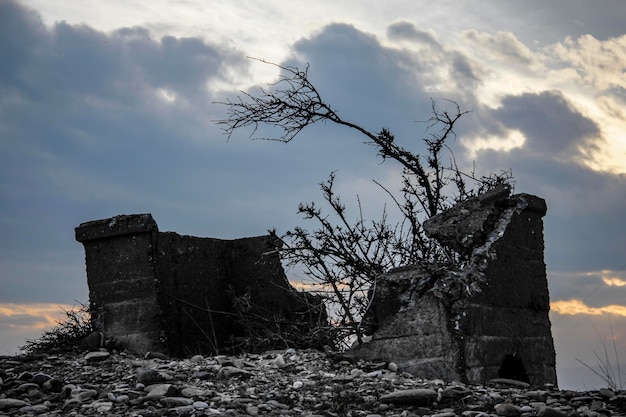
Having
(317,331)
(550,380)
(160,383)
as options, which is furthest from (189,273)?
(550,380)

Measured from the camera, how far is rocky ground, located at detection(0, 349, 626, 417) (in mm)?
5793

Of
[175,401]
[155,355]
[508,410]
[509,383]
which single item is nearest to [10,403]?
[175,401]

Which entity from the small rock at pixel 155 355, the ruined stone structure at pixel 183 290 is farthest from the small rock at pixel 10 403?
the ruined stone structure at pixel 183 290

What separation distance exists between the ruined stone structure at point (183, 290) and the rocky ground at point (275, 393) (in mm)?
1300

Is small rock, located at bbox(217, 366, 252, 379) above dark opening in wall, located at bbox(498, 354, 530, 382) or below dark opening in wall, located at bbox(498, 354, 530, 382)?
above

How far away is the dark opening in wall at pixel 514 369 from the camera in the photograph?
25.1ft

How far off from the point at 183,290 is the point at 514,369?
372cm

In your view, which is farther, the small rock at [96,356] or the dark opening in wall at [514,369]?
the small rock at [96,356]

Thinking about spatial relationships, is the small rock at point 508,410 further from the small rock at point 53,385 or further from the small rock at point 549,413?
the small rock at point 53,385

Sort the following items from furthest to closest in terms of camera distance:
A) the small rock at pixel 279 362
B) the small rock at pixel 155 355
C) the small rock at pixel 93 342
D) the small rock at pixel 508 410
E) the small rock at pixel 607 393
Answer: the small rock at pixel 93 342
the small rock at pixel 155 355
the small rock at pixel 279 362
the small rock at pixel 607 393
the small rock at pixel 508 410

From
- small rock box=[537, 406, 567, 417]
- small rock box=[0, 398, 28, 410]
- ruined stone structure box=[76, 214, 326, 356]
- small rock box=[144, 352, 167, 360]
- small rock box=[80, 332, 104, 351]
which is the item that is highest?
ruined stone structure box=[76, 214, 326, 356]

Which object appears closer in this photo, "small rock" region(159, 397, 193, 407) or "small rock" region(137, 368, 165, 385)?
"small rock" region(159, 397, 193, 407)

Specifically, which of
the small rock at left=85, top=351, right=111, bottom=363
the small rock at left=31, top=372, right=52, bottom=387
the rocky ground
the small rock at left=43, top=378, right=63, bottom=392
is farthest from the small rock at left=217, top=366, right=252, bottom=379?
the small rock at left=85, top=351, right=111, bottom=363

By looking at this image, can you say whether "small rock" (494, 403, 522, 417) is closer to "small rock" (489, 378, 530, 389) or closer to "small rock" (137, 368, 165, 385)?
"small rock" (489, 378, 530, 389)
